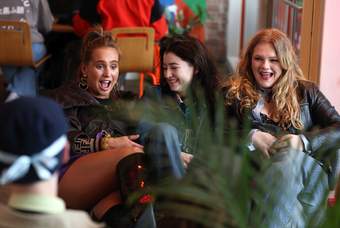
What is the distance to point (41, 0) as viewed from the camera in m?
4.43

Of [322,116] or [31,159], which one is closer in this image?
[31,159]

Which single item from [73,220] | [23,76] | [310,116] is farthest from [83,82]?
[73,220]

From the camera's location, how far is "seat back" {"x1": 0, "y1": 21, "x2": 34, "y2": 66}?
4105mm

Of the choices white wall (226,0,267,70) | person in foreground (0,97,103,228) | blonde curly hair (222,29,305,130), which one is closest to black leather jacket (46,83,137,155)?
blonde curly hair (222,29,305,130)

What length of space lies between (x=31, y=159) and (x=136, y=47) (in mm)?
2858

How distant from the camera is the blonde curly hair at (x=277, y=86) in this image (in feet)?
9.53

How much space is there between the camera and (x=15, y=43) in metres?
4.15

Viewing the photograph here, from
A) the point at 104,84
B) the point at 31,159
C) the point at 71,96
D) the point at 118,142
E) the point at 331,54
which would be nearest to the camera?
the point at 31,159

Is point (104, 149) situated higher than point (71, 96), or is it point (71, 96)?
point (71, 96)

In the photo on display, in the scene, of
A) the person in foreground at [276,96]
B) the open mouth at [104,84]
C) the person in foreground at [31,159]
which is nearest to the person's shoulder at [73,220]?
the person in foreground at [31,159]

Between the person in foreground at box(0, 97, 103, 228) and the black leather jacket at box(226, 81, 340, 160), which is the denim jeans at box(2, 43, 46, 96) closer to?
the black leather jacket at box(226, 81, 340, 160)

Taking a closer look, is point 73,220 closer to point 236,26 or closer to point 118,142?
point 118,142

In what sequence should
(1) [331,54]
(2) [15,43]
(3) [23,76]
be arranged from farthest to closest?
(3) [23,76] → (2) [15,43] → (1) [331,54]

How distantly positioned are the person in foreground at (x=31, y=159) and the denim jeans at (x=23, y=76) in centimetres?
295
